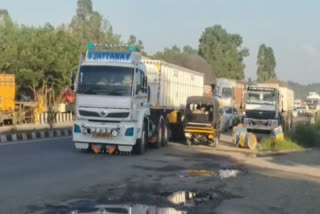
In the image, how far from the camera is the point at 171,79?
2456 cm

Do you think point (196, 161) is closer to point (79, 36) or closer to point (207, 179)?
point (207, 179)

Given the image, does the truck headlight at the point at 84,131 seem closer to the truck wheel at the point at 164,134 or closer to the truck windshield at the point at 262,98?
the truck wheel at the point at 164,134

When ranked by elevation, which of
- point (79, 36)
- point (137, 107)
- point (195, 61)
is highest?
point (79, 36)

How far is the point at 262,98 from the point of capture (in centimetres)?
3341

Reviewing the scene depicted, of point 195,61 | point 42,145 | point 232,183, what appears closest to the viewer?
point 232,183

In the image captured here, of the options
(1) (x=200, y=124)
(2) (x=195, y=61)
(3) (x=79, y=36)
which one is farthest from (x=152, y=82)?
(3) (x=79, y=36)

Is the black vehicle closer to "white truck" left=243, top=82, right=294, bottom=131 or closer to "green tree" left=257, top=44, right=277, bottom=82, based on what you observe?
"white truck" left=243, top=82, right=294, bottom=131

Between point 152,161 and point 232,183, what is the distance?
15.7ft

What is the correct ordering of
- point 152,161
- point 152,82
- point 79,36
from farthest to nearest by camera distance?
point 79,36, point 152,82, point 152,161

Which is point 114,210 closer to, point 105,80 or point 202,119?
point 105,80

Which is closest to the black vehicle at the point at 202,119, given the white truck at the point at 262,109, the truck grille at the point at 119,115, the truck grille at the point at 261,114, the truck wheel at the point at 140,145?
the truck wheel at the point at 140,145

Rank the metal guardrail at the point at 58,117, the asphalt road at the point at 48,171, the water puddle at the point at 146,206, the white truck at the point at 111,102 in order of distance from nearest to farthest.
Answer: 1. the water puddle at the point at 146,206
2. the asphalt road at the point at 48,171
3. the white truck at the point at 111,102
4. the metal guardrail at the point at 58,117

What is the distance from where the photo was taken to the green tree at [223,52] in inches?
3570

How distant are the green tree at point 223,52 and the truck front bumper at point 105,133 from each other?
70604mm
